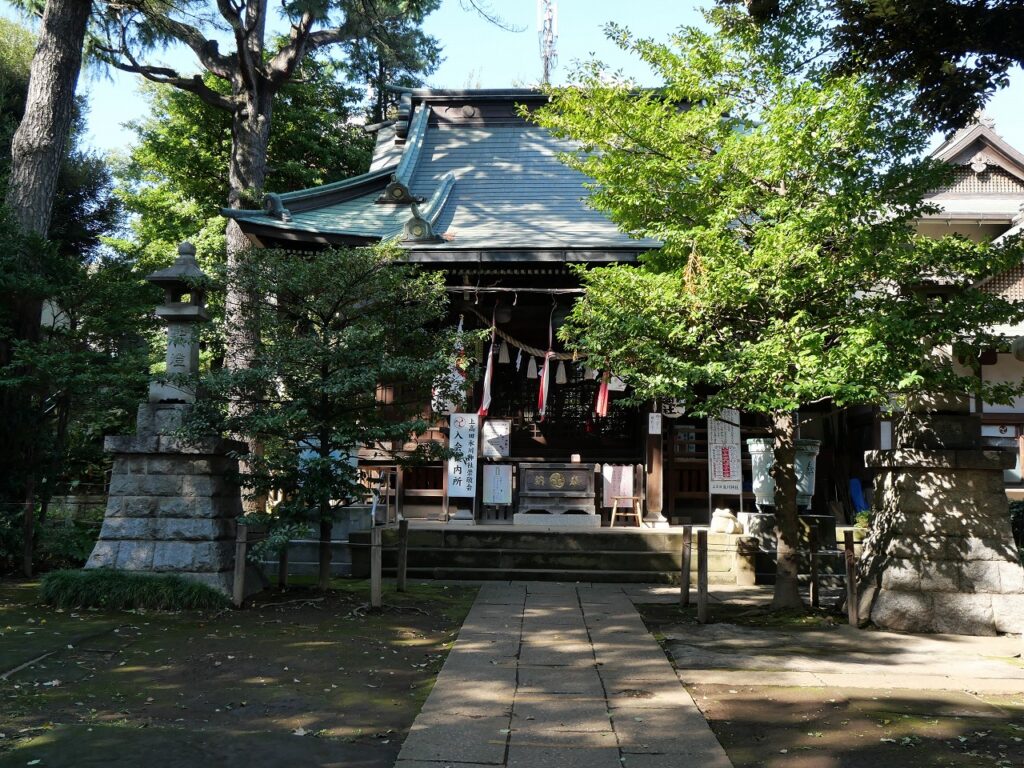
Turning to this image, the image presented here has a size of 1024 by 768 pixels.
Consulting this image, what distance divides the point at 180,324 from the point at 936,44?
8.15 metres

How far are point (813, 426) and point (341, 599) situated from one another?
34.1 feet

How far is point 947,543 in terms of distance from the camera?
7.77 m

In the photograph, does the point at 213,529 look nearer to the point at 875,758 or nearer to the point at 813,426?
the point at 875,758

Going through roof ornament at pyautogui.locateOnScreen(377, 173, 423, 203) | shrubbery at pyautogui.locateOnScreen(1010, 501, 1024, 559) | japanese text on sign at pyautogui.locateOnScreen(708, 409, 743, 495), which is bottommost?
shrubbery at pyautogui.locateOnScreen(1010, 501, 1024, 559)

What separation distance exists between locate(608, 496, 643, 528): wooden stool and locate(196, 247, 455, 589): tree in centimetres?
497

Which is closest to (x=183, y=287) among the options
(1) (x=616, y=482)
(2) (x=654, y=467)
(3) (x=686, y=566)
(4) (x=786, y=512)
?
(3) (x=686, y=566)

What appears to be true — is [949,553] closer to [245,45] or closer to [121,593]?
[121,593]

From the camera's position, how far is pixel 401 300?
9.01 metres

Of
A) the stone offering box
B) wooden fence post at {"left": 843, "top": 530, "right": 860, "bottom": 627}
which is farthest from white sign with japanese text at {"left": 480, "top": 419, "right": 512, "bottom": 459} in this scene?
wooden fence post at {"left": 843, "top": 530, "right": 860, "bottom": 627}

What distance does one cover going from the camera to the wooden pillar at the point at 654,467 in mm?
13094

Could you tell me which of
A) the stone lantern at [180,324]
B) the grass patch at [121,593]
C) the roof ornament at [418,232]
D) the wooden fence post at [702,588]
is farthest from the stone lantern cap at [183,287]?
the wooden fence post at [702,588]

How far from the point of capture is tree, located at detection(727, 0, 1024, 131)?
5598 millimetres

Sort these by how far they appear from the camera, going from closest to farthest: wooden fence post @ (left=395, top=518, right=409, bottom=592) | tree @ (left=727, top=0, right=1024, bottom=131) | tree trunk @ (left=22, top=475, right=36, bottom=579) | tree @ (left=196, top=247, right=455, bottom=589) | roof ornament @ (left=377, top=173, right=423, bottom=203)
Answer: tree @ (left=727, top=0, right=1024, bottom=131) → tree @ (left=196, top=247, right=455, bottom=589) → wooden fence post @ (left=395, top=518, right=409, bottom=592) → tree trunk @ (left=22, top=475, right=36, bottom=579) → roof ornament @ (left=377, top=173, right=423, bottom=203)

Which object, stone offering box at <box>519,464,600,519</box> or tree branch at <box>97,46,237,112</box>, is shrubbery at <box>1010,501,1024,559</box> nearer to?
stone offering box at <box>519,464,600,519</box>
